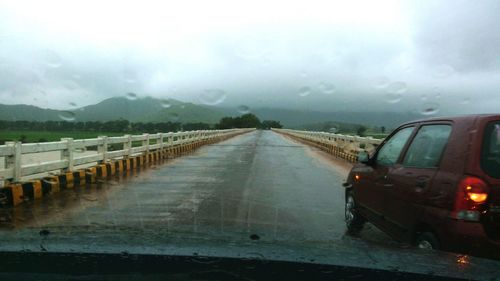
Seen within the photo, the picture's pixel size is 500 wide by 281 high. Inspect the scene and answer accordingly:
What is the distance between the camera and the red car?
5.01 meters

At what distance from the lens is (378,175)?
720 cm

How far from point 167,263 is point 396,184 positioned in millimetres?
3240

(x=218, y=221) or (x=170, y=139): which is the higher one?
(x=170, y=139)

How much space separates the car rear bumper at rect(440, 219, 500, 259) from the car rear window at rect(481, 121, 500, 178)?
0.48 meters

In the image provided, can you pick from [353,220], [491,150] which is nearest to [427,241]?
[491,150]

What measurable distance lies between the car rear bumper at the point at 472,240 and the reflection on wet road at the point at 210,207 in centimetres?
104

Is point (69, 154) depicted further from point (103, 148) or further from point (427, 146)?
point (427, 146)

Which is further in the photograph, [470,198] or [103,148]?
[103,148]

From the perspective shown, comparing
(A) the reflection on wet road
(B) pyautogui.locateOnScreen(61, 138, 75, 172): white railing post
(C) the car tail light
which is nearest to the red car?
(C) the car tail light

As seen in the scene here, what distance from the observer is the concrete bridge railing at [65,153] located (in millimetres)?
12141

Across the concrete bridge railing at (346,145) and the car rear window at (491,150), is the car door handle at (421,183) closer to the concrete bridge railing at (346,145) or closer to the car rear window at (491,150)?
the car rear window at (491,150)

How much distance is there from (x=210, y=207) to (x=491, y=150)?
20.2ft

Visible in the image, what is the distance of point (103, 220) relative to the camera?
358 inches

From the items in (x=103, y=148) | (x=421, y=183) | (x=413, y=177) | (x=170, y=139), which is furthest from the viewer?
(x=170, y=139)
